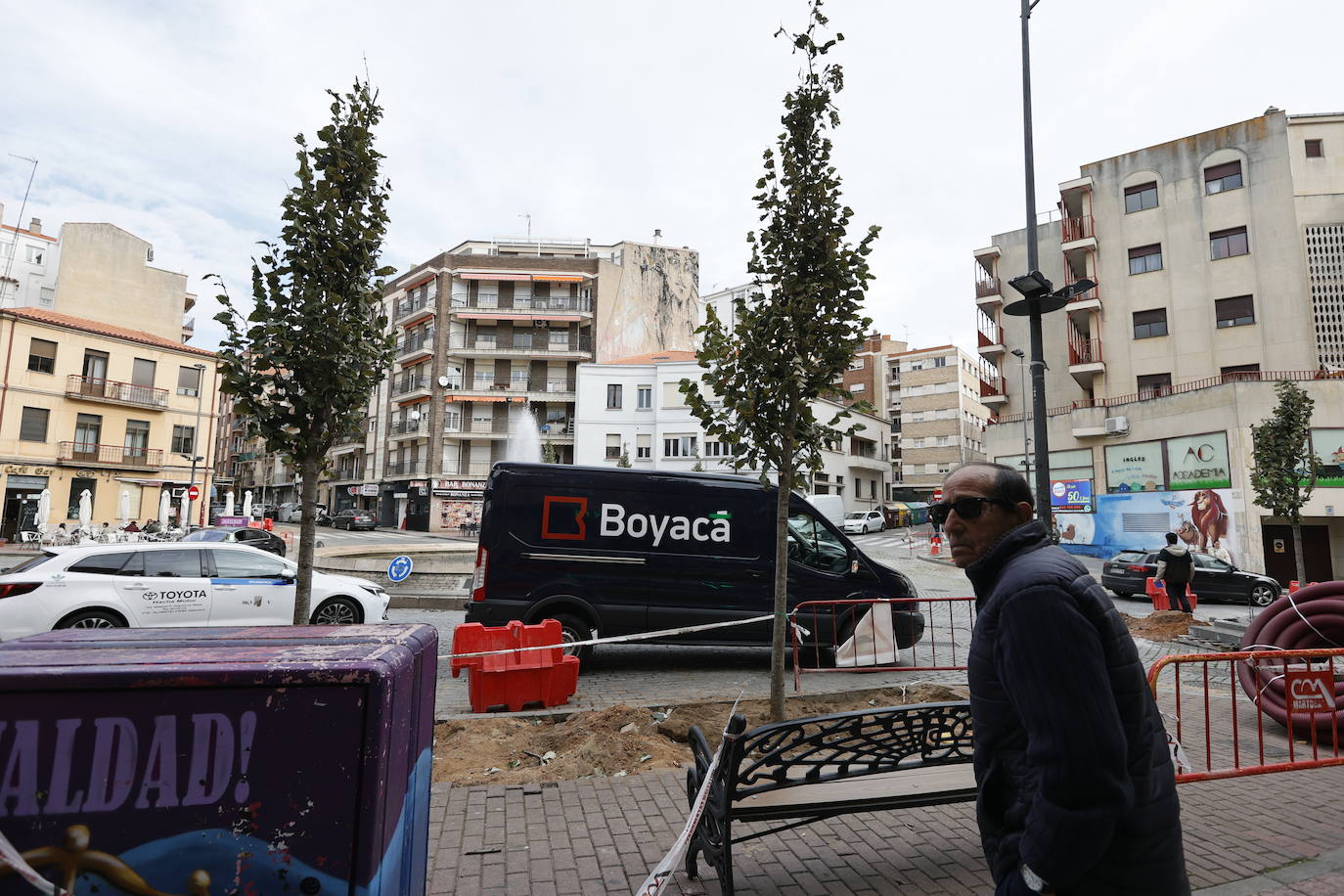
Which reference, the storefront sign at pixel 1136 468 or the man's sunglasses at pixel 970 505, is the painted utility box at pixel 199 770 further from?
the storefront sign at pixel 1136 468

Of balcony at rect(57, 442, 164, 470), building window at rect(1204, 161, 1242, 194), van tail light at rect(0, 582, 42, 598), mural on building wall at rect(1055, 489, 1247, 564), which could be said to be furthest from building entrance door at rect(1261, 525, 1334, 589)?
balcony at rect(57, 442, 164, 470)

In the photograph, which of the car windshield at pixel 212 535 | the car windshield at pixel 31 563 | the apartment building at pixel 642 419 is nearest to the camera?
the car windshield at pixel 31 563

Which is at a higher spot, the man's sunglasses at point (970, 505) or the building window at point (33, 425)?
the building window at point (33, 425)

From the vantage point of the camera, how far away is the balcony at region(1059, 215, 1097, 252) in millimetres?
33469

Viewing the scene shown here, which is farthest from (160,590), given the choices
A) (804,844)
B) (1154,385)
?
(1154,385)

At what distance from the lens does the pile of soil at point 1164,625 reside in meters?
12.2

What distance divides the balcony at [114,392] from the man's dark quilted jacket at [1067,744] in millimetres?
47033

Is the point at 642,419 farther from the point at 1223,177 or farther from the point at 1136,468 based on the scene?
the point at 1223,177

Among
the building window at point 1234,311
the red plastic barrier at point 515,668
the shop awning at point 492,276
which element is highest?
the shop awning at point 492,276

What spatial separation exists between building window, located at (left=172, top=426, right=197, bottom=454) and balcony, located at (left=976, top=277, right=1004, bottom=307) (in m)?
45.2

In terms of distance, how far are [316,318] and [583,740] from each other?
13.7 ft

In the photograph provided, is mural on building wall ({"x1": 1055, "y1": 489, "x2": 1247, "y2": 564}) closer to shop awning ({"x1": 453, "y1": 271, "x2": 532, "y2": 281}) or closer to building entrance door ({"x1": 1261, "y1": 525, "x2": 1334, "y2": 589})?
building entrance door ({"x1": 1261, "y1": 525, "x2": 1334, "y2": 589})

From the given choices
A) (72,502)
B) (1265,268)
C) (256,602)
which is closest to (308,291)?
(256,602)

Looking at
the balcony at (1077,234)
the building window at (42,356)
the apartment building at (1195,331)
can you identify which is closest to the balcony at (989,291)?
the apartment building at (1195,331)
